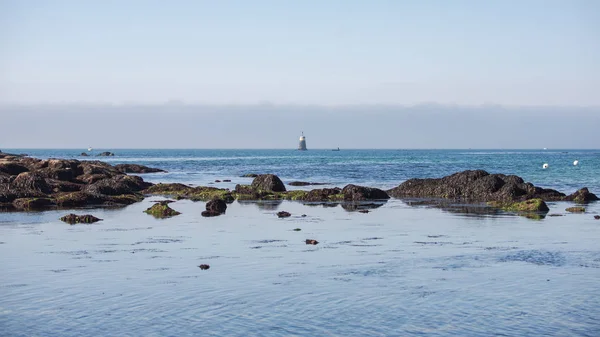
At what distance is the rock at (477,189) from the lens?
1822 inches

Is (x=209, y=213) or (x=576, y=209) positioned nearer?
(x=209, y=213)

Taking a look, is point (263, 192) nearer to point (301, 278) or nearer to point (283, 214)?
point (283, 214)

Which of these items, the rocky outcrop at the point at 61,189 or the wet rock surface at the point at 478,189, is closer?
the rocky outcrop at the point at 61,189

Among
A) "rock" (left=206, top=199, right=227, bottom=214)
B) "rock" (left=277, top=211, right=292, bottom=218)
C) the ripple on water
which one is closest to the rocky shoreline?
"rock" (left=206, top=199, right=227, bottom=214)

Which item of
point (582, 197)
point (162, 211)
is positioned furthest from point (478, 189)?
point (162, 211)

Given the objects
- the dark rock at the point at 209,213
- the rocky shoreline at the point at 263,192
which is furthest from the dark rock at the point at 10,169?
the dark rock at the point at 209,213

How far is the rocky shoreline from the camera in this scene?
4297cm

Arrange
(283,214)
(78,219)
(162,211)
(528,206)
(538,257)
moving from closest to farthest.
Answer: (538,257) → (78,219) → (283,214) → (162,211) → (528,206)

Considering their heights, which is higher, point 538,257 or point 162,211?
point 538,257

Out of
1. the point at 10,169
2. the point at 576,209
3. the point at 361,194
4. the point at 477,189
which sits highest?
the point at 10,169

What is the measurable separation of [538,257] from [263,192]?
30.5m

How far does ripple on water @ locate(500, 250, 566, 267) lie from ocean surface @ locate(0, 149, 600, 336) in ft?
0.21

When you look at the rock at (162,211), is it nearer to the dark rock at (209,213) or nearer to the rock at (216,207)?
the dark rock at (209,213)

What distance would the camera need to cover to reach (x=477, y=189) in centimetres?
4869
